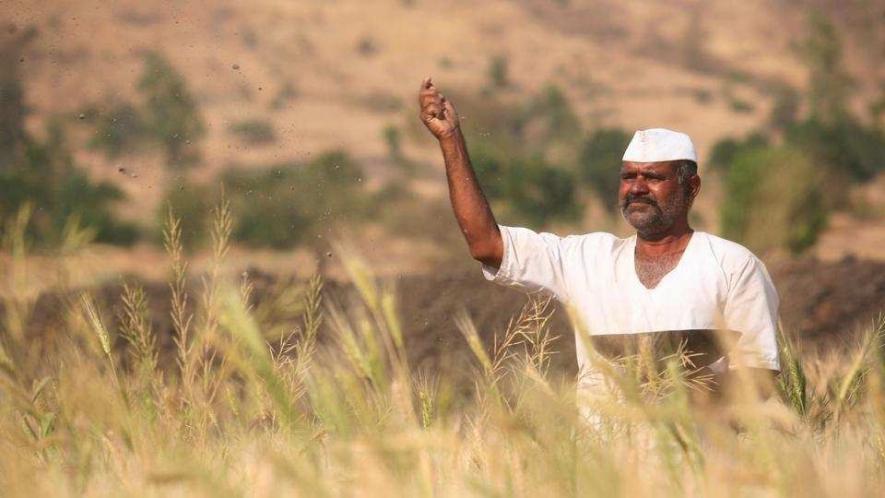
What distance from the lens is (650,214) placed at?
435 cm

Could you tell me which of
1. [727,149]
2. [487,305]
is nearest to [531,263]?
[487,305]

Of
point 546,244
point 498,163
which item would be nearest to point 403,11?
point 498,163

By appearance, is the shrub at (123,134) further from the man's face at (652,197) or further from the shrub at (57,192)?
the man's face at (652,197)

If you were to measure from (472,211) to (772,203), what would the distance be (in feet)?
74.2

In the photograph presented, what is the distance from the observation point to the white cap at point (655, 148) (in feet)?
14.4

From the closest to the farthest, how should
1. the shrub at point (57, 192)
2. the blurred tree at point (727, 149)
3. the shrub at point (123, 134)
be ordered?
the shrub at point (57, 192)
the shrub at point (123, 134)
the blurred tree at point (727, 149)

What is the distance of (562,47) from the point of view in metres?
58.8

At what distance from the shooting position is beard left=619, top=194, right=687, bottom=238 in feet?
14.3

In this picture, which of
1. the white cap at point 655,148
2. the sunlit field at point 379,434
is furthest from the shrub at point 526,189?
the sunlit field at point 379,434

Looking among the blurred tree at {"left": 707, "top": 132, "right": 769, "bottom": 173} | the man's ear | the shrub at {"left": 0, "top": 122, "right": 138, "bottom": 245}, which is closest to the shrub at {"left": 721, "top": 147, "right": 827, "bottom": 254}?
the blurred tree at {"left": 707, "top": 132, "right": 769, "bottom": 173}

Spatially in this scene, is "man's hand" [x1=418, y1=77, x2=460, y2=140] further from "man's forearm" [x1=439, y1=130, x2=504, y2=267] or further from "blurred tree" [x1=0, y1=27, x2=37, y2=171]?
"blurred tree" [x1=0, y1=27, x2=37, y2=171]

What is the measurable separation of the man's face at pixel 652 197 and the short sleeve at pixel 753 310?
11.2 inches

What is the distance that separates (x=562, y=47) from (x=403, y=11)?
→ 632 centimetres

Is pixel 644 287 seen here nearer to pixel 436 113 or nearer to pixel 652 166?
pixel 652 166
